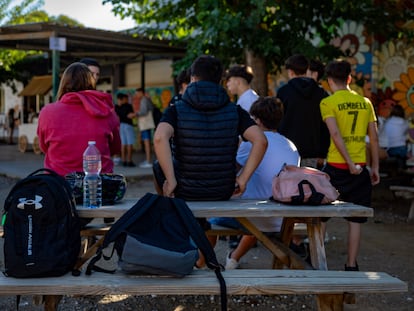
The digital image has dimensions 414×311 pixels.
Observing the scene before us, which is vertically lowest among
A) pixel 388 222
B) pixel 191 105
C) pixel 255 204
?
pixel 388 222

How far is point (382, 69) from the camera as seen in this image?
41.5 feet

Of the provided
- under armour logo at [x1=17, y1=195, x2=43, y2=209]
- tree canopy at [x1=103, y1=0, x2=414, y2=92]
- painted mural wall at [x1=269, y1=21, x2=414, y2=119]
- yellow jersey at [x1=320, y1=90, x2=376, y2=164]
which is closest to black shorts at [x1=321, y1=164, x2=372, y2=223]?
yellow jersey at [x1=320, y1=90, x2=376, y2=164]

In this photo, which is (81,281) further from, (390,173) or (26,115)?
(26,115)

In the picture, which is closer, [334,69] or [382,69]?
[334,69]

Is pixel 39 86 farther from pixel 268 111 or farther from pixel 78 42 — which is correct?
pixel 268 111

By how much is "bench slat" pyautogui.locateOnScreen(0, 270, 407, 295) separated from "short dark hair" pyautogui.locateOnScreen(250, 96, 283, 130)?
1576 mm

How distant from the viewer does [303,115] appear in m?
5.42

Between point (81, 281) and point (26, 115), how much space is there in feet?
78.9

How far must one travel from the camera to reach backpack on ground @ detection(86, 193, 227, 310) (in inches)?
115

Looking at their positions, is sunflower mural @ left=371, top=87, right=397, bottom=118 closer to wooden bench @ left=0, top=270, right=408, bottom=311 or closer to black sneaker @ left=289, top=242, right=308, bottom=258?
black sneaker @ left=289, top=242, right=308, bottom=258

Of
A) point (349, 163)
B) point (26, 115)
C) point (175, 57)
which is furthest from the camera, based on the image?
point (26, 115)

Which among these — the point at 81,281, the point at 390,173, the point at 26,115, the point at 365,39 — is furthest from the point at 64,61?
the point at 81,281

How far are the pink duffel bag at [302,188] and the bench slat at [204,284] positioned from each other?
618mm

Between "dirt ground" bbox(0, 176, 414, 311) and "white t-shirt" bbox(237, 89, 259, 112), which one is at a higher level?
"white t-shirt" bbox(237, 89, 259, 112)
